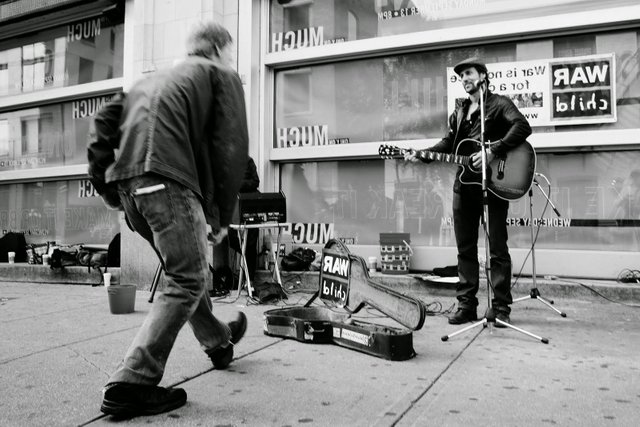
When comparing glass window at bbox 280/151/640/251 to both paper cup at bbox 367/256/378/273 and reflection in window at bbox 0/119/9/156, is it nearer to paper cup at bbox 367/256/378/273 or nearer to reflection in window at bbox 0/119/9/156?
paper cup at bbox 367/256/378/273

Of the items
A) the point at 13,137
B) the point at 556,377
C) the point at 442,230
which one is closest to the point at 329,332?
the point at 556,377

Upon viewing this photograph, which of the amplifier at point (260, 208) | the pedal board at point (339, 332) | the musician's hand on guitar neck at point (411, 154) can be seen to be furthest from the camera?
the amplifier at point (260, 208)

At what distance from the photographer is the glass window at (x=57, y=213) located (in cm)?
873

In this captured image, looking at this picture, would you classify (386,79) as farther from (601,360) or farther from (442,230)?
(601,360)

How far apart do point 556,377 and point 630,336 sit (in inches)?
57.2

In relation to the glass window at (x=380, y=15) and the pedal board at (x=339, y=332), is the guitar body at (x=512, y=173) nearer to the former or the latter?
the pedal board at (x=339, y=332)

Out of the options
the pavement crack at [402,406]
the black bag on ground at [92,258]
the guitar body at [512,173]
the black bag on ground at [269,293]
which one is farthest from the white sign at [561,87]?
the black bag on ground at [92,258]

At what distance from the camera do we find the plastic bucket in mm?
4973

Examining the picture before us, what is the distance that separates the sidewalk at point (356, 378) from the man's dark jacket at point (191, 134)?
3.15 feet

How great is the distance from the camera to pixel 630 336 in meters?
3.95

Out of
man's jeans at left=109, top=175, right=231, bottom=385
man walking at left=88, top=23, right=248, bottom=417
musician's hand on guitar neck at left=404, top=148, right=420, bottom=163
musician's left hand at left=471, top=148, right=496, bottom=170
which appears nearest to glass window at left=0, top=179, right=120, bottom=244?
musician's hand on guitar neck at left=404, top=148, right=420, bottom=163

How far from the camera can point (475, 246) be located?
15.1ft

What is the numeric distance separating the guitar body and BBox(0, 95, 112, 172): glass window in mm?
6822

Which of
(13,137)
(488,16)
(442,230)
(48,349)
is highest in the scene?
(488,16)
